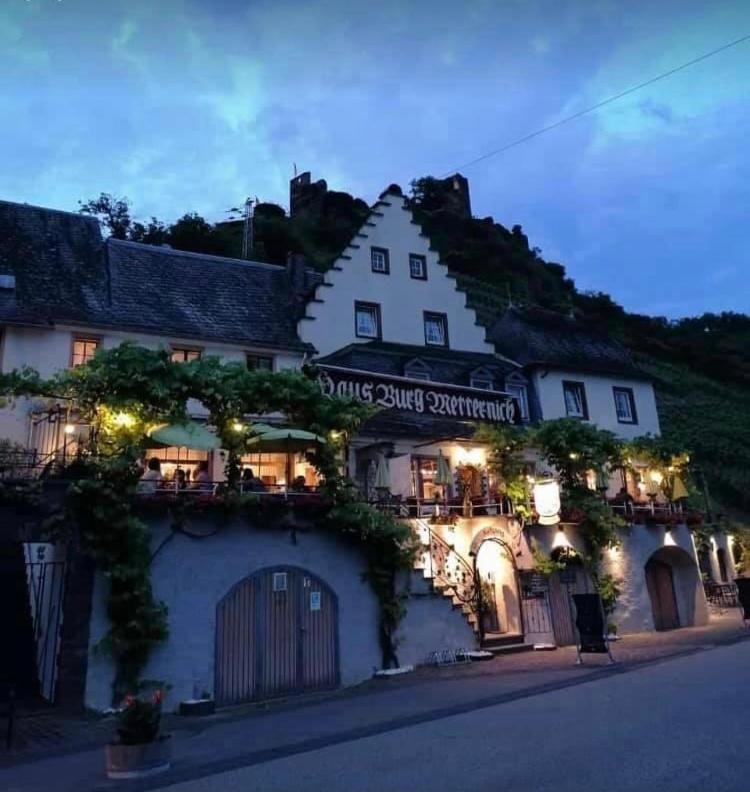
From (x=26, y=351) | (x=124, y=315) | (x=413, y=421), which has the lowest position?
(x=413, y=421)

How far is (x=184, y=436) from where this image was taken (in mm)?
13336

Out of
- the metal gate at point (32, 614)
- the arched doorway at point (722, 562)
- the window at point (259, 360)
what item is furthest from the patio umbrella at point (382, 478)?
the arched doorway at point (722, 562)

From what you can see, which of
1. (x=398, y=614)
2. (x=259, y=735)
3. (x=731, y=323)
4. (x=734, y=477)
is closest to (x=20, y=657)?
(x=259, y=735)

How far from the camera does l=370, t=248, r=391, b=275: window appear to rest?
25.2 metres

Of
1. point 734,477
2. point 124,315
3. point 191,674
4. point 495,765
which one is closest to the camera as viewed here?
point 495,765

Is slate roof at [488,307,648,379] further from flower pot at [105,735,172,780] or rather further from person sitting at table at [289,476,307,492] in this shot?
flower pot at [105,735,172,780]

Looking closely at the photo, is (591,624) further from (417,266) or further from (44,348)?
(44,348)

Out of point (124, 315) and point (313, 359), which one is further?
point (313, 359)

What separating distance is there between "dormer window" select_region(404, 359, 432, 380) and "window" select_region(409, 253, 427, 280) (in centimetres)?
455

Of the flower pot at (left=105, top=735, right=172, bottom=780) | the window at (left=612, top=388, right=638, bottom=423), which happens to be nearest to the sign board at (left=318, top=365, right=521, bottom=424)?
the flower pot at (left=105, top=735, right=172, bottom=780)

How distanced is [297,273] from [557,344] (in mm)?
11685

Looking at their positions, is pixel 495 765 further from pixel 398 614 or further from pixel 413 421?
pixel 413 421

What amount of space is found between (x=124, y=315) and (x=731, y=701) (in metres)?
18.0

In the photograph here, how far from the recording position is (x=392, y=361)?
898 inches
